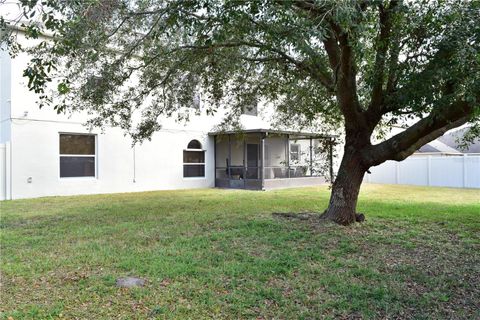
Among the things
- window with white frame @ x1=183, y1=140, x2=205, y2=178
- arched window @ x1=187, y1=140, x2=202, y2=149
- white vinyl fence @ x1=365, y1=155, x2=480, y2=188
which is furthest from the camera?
white vinyl fence @ x1=365, y1=155, x2=480, y2=188

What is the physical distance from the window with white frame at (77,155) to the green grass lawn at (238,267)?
531cm

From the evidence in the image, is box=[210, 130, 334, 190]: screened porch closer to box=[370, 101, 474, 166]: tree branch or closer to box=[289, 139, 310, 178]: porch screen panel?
box=[289, 139, 310, 178]: porch screen panel

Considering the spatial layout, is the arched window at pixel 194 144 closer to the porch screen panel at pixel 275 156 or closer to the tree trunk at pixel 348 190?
the porch screen panel at pixel 275 156

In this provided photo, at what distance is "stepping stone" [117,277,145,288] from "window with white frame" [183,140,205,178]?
45.7ft

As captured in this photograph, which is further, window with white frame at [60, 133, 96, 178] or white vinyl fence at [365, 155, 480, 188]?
white vinyl fence at [365, 155, 480, 188]

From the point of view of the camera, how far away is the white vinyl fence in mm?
19766

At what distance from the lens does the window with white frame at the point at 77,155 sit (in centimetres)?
1458

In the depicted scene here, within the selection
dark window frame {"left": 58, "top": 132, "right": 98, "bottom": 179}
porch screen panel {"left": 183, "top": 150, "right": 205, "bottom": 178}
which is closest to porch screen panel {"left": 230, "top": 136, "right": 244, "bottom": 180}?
porch screen panel {"left": 183, "top": 150, "right": 205, "bottom": 178}

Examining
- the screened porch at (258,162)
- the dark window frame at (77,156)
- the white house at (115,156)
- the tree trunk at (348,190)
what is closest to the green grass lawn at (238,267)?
the tree trunk at (348,190)

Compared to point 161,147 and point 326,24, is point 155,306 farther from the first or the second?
point 161,147

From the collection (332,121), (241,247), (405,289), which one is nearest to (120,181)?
(332,121)

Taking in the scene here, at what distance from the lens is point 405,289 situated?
4.56m

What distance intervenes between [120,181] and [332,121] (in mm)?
9423

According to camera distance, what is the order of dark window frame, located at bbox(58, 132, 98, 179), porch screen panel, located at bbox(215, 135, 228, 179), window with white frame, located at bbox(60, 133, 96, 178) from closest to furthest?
dark window frame, located at bbox(58, 132, 98, 179), window with white frame, located at bbox(60, 133, 96, 178), porch screen panel, located at bbox(215, 135, 228, 179)
